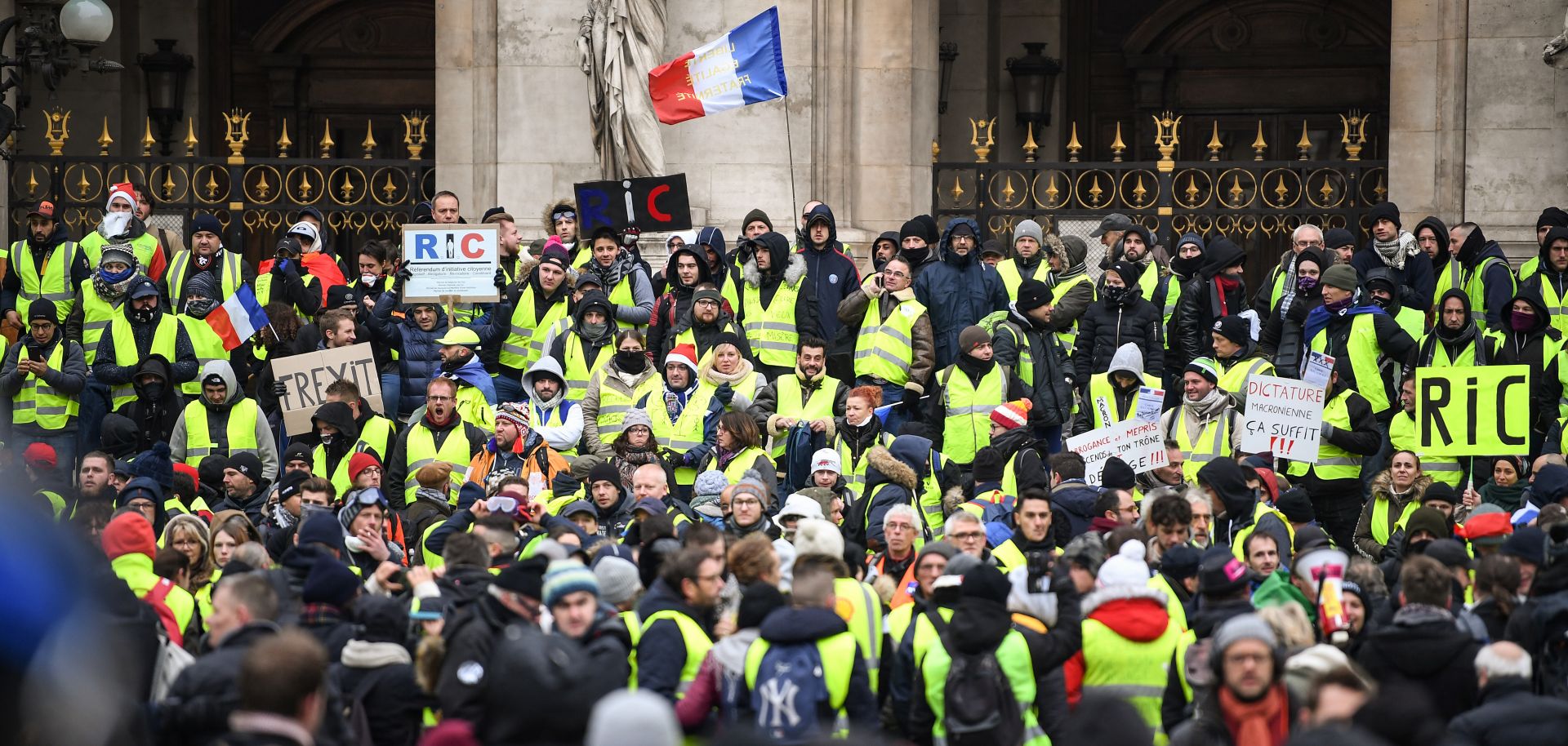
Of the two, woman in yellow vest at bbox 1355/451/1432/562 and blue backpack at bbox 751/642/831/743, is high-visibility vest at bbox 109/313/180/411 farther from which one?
blue backpack at bbox 751/642/831/743

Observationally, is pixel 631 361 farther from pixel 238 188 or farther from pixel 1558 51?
pixel 1558 51

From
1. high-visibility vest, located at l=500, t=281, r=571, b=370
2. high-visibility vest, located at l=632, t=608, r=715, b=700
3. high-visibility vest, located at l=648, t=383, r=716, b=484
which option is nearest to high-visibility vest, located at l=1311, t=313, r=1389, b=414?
high-visibility vest, located at l=648, t=383, r=716, b=484

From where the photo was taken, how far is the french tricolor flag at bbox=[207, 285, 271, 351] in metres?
16.6

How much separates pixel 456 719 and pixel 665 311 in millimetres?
A: 8773

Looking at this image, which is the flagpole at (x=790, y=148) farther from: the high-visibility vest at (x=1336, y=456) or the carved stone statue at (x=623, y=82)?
the high-visibility vest at (x=1336, y=456)

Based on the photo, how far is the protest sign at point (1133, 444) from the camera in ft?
44.9

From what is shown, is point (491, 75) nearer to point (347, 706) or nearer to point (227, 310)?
point (227, 310)

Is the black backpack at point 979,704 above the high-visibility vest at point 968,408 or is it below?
below

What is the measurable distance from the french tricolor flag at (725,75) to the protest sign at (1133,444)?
5.53m

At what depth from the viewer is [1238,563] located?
9477 millimetres

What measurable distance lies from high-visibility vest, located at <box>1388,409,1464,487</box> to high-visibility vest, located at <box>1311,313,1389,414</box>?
510mm

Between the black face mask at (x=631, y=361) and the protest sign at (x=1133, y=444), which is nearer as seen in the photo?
the protest sign at (x=1133, y=444)

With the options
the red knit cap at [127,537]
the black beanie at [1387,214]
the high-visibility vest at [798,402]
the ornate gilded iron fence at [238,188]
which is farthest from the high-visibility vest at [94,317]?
the black beanie at [1387,214]

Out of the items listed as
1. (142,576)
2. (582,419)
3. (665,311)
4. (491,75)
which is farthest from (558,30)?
(142,576)
